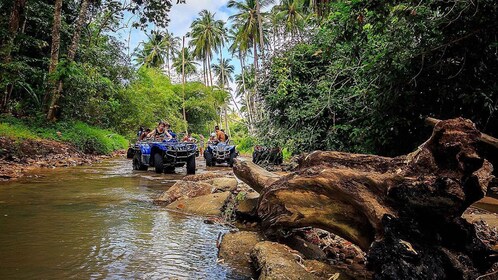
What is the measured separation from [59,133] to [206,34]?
3113 cm

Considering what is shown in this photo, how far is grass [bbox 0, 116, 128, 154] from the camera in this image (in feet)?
41.6

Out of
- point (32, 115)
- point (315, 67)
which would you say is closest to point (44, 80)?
point (32, 115)

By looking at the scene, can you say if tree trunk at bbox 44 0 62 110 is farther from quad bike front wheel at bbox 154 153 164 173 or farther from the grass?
quad bike front wheel at bbox 154 153 164 173

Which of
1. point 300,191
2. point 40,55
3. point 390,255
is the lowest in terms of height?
point 390,255

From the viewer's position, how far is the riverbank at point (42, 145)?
10.2 m

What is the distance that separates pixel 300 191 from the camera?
3467 millimetres

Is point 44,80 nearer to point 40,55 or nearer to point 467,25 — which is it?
point 40,55

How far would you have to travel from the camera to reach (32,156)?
37.9 ft

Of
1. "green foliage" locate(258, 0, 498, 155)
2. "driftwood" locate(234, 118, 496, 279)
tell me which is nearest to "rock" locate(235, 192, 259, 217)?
"driftwood" locate(234, 118, 496, 279)

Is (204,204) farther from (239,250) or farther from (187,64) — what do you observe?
(187,64)

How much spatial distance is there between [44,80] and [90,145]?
345 centimetres

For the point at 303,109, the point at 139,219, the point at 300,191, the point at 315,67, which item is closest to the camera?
the point at 300,191

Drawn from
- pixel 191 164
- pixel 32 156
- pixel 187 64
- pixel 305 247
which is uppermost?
pixel 187 64

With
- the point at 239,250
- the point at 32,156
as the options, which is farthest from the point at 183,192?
the point at 32,156
